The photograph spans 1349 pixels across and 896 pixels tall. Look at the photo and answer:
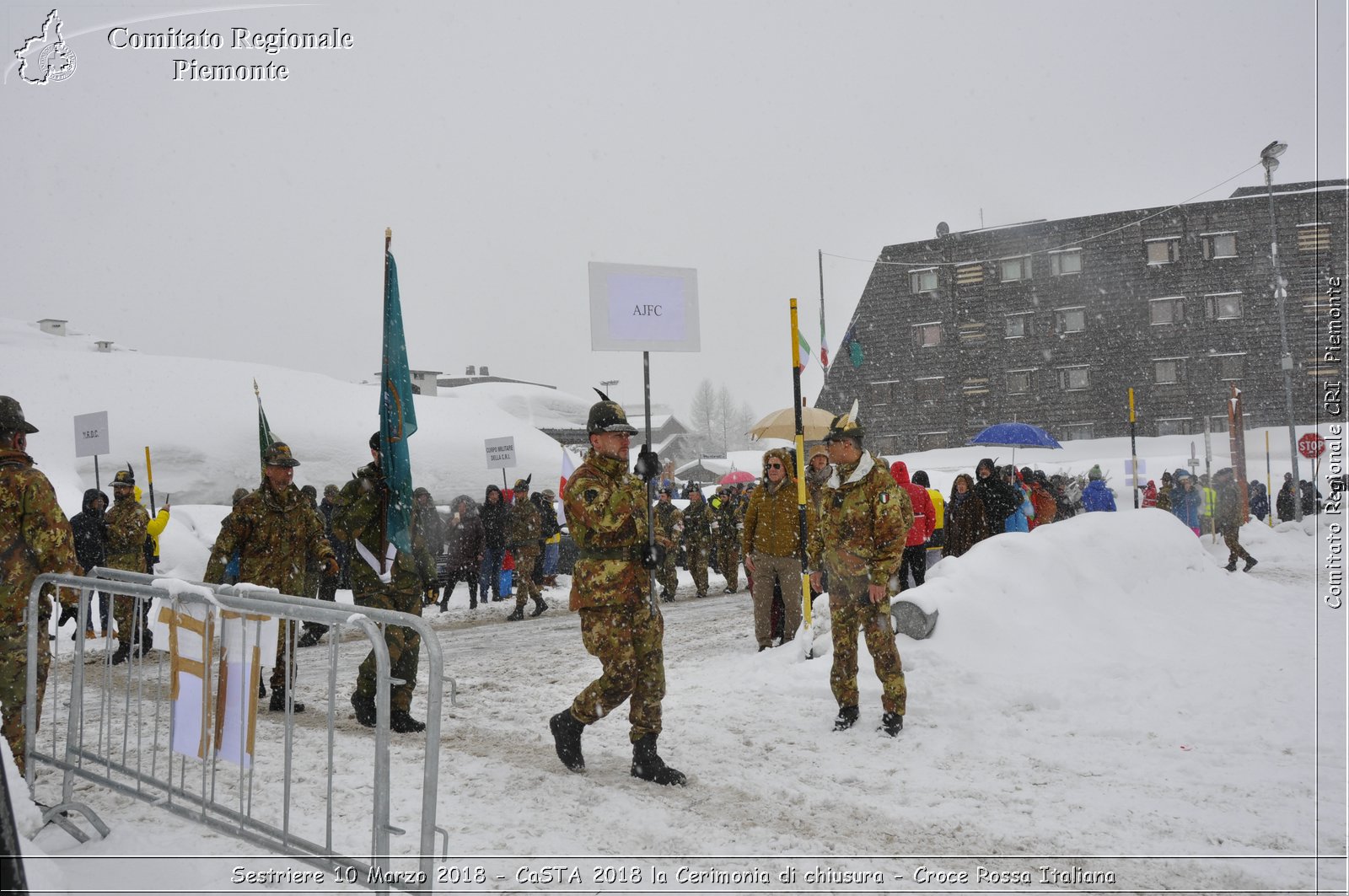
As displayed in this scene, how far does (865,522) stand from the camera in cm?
574

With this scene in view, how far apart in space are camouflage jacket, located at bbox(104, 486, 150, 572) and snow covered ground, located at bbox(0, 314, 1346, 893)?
2146 millimetres

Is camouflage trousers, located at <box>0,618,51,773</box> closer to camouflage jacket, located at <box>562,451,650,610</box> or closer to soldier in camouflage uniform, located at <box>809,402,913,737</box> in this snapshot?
camouflage jacket, located at <box>562,451,650,610</box>

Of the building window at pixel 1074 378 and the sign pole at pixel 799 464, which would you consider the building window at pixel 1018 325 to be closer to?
the building window at pixel 1074 378

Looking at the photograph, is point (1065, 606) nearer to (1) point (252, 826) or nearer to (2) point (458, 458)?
(1) point (252, 826)

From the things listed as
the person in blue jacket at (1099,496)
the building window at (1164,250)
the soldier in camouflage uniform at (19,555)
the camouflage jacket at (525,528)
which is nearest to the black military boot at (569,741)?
the soldier in camouflage uniform at (19,555)

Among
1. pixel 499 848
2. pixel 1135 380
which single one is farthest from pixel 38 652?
pixel 1135 380

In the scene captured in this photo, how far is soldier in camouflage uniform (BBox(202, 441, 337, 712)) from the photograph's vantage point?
6.52m

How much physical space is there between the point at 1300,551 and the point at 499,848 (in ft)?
61.5

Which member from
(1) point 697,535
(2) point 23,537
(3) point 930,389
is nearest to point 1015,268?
(3) point 930,389

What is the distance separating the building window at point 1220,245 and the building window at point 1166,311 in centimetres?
221

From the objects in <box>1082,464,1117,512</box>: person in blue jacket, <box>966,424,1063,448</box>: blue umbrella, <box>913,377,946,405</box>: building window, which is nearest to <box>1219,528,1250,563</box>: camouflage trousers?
<box>1082,464,1117,512</box>: person in blue jacket

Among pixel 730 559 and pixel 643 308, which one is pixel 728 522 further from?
pixel 643 308

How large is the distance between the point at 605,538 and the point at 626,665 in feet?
2.22

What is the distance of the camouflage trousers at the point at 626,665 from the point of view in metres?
4.68
